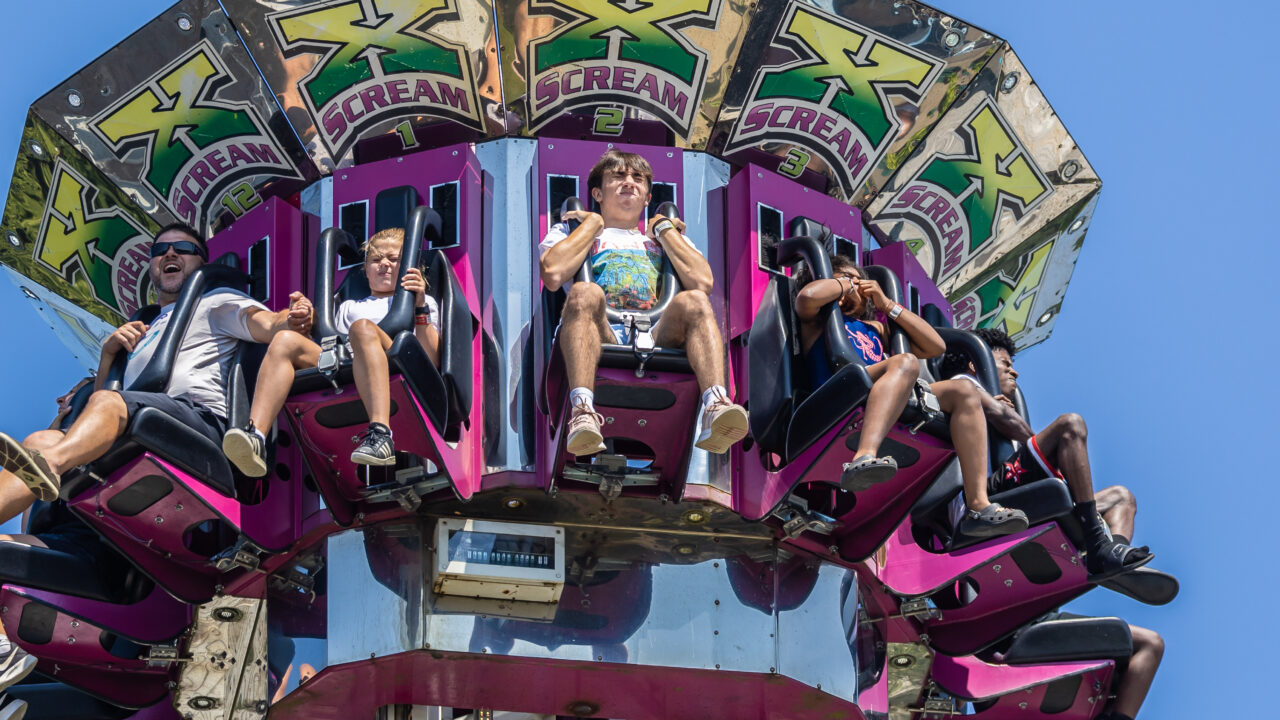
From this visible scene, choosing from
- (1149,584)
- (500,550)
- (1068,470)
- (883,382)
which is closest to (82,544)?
(500,550)

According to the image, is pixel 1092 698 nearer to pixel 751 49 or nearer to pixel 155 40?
pixel 751 49

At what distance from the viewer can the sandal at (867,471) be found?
16031mm

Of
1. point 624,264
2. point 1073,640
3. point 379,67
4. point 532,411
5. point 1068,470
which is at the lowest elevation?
point 1073,640

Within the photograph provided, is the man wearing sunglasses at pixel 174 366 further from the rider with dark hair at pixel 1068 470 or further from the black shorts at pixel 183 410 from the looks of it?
the rider with dark hair at pixel 1068 470

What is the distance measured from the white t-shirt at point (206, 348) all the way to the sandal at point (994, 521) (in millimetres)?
5960

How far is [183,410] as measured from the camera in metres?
17.3

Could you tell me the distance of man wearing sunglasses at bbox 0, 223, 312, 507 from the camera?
53.5 ft

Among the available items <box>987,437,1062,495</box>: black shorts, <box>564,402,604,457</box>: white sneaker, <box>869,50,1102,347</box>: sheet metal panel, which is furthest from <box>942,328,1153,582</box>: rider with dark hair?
<box>564,402,604,457</box>: white sneaker

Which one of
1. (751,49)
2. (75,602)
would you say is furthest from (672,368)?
(75,602)

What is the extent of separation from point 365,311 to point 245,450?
198 cm

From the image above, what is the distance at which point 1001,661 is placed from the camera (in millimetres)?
19875

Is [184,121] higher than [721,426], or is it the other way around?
[184,121]

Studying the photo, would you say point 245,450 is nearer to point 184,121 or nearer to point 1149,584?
point 184,121

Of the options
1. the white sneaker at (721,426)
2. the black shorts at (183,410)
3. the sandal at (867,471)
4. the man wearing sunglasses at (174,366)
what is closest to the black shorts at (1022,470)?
the sandal at (867,471)
